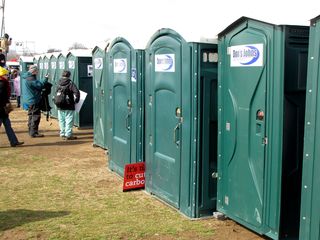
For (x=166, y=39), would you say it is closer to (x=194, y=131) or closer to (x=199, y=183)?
(x=194, y=131)

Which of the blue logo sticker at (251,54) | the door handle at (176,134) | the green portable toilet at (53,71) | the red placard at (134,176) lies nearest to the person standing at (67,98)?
the green portable toilet at (53,71)

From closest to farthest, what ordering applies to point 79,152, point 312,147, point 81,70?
point 312,147 < point 79,152 < point 81,70

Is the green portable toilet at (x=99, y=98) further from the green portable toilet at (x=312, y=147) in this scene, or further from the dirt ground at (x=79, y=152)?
the green portable toilet at (x=312, y=147)

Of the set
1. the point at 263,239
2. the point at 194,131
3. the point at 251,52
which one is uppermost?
the point at 251,52

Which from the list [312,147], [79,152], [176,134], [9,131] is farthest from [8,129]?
[312,147]

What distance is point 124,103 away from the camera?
285 inches

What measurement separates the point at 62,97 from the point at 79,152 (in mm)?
1547

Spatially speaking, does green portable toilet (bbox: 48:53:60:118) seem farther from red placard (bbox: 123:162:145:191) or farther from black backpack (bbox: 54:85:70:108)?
red placard (bbox: 123:162:145:191)

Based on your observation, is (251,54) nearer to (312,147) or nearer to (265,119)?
(265,119)

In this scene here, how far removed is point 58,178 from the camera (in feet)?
24.9

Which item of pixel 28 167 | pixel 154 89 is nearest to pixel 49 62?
pixel 28 167

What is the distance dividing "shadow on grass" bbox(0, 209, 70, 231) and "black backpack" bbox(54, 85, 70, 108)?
197 inches

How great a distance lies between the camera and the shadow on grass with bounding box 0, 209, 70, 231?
17.8 feet

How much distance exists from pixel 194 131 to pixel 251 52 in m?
1.25
